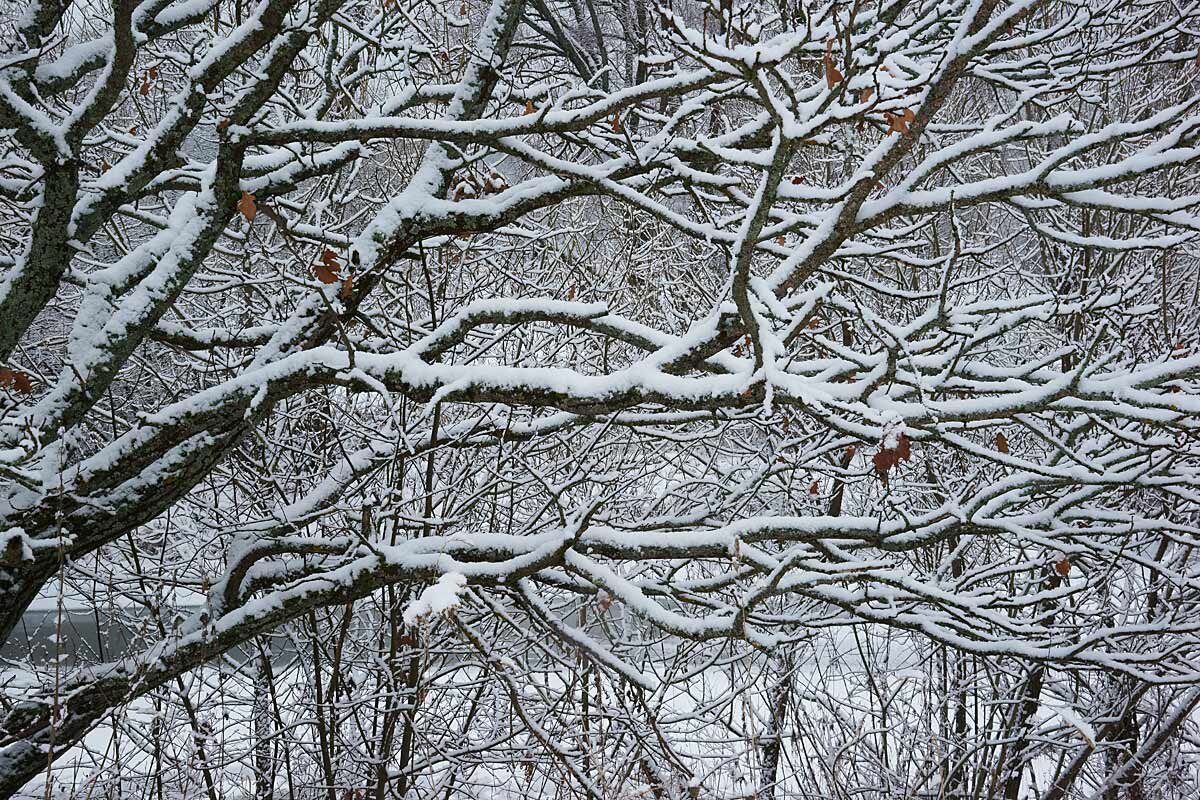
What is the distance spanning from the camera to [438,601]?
8.79 feet

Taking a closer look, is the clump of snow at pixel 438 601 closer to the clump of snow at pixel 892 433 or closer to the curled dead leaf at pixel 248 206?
the clump of snow at pixel 892 433

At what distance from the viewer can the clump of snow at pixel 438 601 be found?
2617 mm

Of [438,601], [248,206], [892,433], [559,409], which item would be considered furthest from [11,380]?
[892,433]

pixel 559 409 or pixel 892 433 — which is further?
Answer: pixel 559 409

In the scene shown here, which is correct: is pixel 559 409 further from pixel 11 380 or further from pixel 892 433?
pixel 11 380

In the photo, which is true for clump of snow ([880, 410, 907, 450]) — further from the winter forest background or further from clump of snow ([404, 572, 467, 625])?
clump of snow ([404, 572, 467, 625])

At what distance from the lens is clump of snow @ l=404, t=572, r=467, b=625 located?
2617 millimetres

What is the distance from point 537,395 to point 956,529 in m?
1.99

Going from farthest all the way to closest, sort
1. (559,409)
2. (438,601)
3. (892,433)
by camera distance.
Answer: (559,409) → (892,433) → (438,601)

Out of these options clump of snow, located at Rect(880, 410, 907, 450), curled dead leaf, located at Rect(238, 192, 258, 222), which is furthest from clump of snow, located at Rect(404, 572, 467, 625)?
curled dead leaf, located at Rect(238, 192, 258, 222)

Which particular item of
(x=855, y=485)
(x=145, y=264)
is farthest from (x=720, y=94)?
(x=855, y=485)

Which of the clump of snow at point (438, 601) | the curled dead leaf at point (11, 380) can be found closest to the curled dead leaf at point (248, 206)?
the curled dead leaf at point (11, 380)

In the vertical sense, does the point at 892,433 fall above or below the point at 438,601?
above

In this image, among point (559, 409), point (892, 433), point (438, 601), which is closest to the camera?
point (438, 601)
